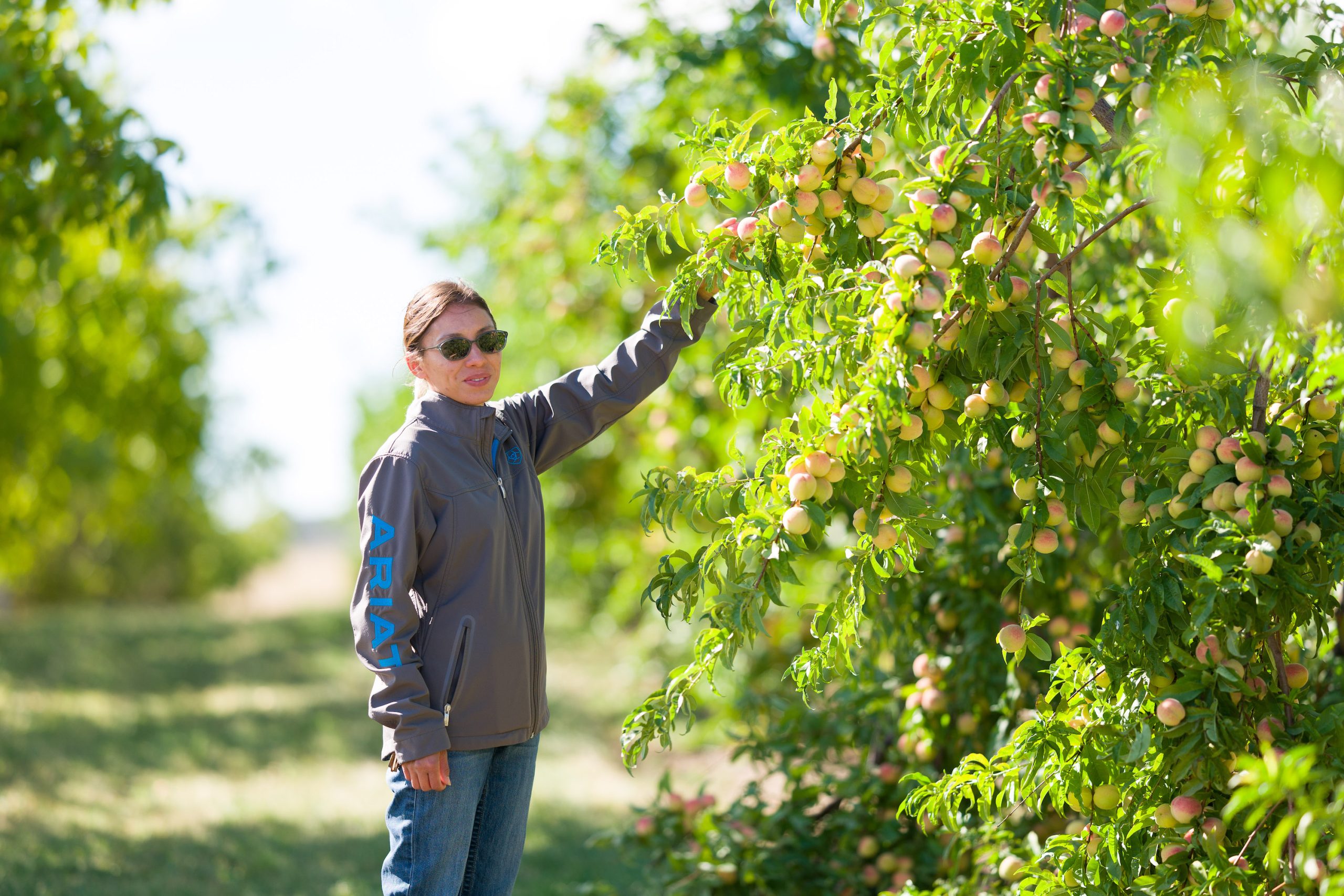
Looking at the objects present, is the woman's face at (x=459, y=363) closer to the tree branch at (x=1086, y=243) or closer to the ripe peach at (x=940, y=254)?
the ripe peach at (x=940, y=254)

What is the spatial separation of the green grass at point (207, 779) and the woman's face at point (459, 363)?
2252mm

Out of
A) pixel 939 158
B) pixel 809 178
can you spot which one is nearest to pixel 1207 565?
pixel 939 158

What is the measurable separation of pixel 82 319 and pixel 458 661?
28.4 feet

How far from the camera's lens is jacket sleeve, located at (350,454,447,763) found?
2.08 meters

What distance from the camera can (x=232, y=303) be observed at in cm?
1133

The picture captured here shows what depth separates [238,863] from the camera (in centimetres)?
422

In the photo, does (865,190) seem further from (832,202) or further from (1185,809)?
(1185,809)

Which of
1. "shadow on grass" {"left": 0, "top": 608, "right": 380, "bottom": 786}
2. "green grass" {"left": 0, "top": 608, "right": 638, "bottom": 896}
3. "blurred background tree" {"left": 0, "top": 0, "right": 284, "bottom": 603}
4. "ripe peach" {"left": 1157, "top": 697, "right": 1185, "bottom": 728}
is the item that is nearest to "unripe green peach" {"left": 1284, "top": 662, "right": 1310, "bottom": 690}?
"ripe peach" {"left": 1157, "top": 697, "right": 1185, "bottom": 728}

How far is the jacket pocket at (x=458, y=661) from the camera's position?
7.07 feet

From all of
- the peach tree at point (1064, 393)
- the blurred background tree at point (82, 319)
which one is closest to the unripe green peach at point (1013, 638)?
the peach tree at point (1064, 393)

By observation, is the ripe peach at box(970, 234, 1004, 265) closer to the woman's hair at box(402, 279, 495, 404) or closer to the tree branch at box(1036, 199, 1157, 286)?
the tree branch at box(1036, 199, 1157, 286)

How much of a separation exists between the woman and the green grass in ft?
6.03

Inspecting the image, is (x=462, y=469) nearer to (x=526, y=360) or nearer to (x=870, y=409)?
(x=870, y=409)

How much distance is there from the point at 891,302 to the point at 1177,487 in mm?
693
